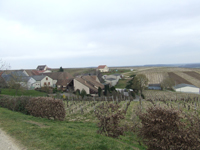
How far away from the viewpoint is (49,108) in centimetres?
1230

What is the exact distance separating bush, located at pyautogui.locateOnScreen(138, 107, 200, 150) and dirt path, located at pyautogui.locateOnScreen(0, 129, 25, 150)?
16.0 feet

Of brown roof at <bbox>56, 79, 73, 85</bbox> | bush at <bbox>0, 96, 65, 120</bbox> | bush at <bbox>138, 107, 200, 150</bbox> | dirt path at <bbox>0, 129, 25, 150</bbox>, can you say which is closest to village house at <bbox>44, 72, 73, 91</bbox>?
brown roof at <bbox>56, 79, 73, 85</bbox>

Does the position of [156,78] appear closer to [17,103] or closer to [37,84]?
[37,84]

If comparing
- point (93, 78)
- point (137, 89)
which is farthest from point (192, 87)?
point (93, 78)

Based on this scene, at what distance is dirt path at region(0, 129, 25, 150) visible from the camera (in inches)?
229

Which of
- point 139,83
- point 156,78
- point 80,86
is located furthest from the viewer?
point 156,78

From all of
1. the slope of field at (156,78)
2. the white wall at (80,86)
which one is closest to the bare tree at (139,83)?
the white wall at (80,86)

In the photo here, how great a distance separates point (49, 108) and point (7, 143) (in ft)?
19.8

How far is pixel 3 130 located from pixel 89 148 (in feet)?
16.8

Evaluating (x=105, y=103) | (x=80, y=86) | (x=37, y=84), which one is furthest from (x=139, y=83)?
(x=37, y=84)

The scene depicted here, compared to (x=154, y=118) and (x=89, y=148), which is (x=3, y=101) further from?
(x=154, y=118)

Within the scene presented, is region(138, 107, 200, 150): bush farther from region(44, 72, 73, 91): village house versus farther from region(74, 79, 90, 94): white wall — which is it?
region(44, 72, 73, 91): village house

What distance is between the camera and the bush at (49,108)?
1227 cm

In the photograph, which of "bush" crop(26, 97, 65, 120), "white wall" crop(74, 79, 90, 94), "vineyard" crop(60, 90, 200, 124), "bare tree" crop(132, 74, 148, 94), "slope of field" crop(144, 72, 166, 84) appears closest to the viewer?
"bush" crop(26, 97, 65, 120)
